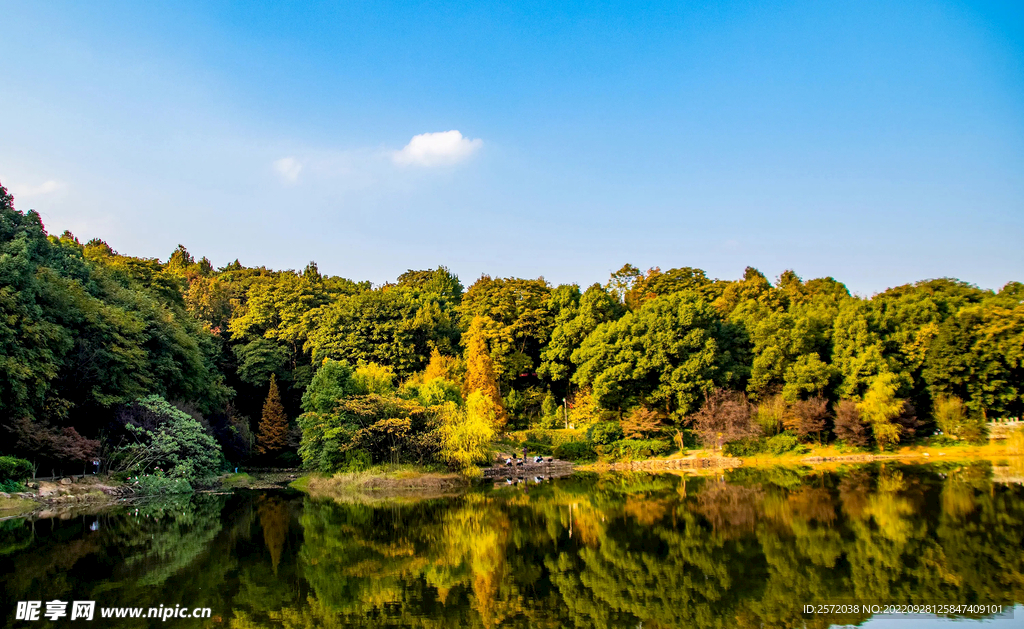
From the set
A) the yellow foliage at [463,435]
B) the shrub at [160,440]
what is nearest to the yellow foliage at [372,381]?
the yellow foliage at [463,435]

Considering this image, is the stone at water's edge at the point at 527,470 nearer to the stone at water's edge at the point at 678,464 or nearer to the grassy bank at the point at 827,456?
the grassy bank at the point at 827,456

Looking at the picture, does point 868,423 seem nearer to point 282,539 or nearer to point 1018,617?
point 1018,617

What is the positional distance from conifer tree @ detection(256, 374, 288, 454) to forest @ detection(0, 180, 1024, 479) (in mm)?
126

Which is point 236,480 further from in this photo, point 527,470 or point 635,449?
point 635,449

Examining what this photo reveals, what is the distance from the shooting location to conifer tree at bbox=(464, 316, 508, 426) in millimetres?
38338

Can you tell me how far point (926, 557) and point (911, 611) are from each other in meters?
3.15

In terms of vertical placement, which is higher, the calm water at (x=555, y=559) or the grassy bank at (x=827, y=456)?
the calm water at (x=555, y=559)

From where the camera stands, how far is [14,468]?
22.2 m

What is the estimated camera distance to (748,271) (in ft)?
205

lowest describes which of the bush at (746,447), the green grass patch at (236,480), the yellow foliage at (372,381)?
the green grass patch at (236,480)

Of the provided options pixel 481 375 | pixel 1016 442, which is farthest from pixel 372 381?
pixel 1016 442

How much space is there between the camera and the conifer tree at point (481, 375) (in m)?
38.3

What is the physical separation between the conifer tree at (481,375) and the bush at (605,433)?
562cm

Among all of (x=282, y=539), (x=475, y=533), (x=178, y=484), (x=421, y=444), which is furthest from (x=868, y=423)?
(x=178, y=484)
